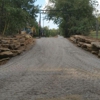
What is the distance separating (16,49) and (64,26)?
60.9ft

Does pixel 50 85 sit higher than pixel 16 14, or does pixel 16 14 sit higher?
pixel 16 14

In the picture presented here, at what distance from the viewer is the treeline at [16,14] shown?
16719 mm

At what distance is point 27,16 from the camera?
1742 centimetres

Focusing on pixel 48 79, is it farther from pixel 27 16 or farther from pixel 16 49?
pixel 27 16

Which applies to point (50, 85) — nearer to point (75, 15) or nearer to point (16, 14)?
point (16, 14)

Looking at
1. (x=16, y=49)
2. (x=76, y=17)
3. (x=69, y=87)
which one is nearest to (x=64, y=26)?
(x=76, y=17)

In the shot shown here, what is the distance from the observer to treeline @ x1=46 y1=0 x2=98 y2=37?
95.9 feet

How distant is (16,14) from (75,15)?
15.7 meters

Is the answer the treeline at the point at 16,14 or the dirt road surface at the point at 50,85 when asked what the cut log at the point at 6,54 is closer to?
the treeline at the point at 16,14

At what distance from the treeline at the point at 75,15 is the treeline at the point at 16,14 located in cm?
1105

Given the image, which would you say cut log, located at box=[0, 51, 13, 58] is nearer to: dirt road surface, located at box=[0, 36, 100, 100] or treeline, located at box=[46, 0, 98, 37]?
dirt road surface, located at box=[0, 36, 100, 100]

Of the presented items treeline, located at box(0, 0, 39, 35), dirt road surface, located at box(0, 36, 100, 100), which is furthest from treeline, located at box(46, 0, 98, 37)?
dirt road surface, located at box(0, 36, 100, 100)

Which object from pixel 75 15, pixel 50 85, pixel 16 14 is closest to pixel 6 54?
pixel 16 14

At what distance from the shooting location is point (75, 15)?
1235 inches
